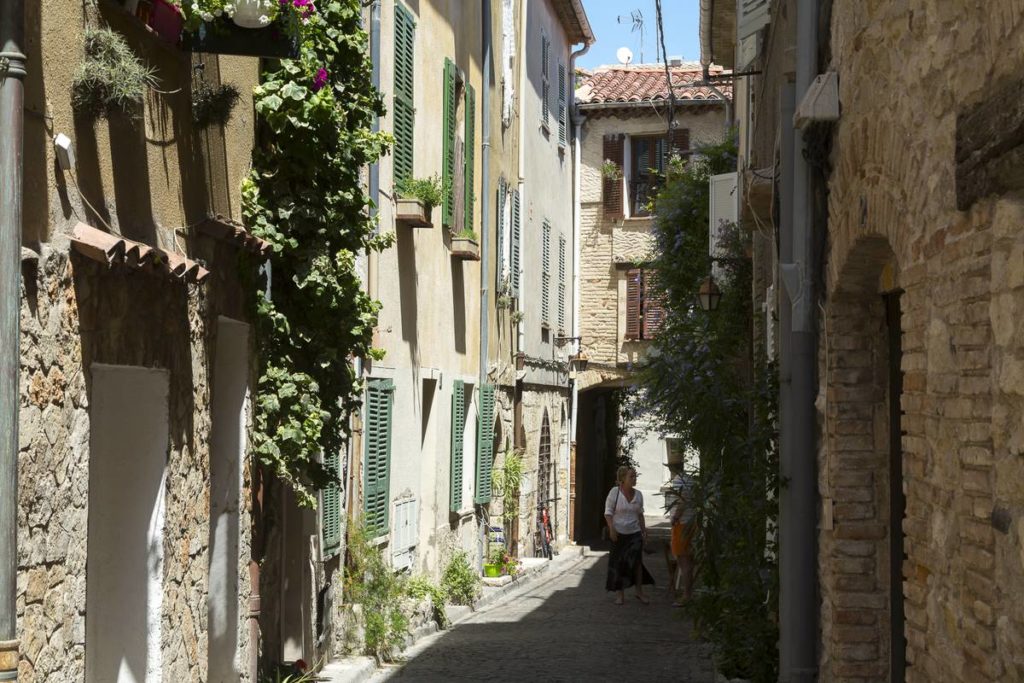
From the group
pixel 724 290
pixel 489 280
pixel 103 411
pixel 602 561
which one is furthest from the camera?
pixel 602 561

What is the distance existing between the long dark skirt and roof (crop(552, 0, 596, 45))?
10949 mm

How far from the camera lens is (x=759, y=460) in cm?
875

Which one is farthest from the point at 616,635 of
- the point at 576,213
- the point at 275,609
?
the point at 576,213

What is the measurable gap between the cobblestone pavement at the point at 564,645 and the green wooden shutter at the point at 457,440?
1.25 m

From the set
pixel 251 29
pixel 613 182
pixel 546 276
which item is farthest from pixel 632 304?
pixel 251 29

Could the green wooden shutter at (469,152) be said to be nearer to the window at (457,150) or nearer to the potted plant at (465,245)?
the window at (457,150)

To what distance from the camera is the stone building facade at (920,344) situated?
4.07 metres

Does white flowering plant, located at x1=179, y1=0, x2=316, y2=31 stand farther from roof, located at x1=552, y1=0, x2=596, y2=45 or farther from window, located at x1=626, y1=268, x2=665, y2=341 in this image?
window, located at x1=626, y1=268, x2=665, y2=341

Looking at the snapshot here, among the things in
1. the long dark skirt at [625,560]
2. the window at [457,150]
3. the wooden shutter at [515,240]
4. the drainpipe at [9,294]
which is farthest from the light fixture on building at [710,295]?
the drainpipe at [9,294]

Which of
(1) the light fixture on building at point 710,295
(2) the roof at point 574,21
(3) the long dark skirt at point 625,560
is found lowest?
(3) the long dark skirt at point 625,560

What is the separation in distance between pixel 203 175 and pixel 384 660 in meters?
4.96

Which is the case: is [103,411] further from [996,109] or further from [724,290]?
[724,290]

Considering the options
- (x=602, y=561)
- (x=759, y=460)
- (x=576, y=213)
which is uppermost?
(x=576, y=213)

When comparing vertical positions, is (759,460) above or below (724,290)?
below
